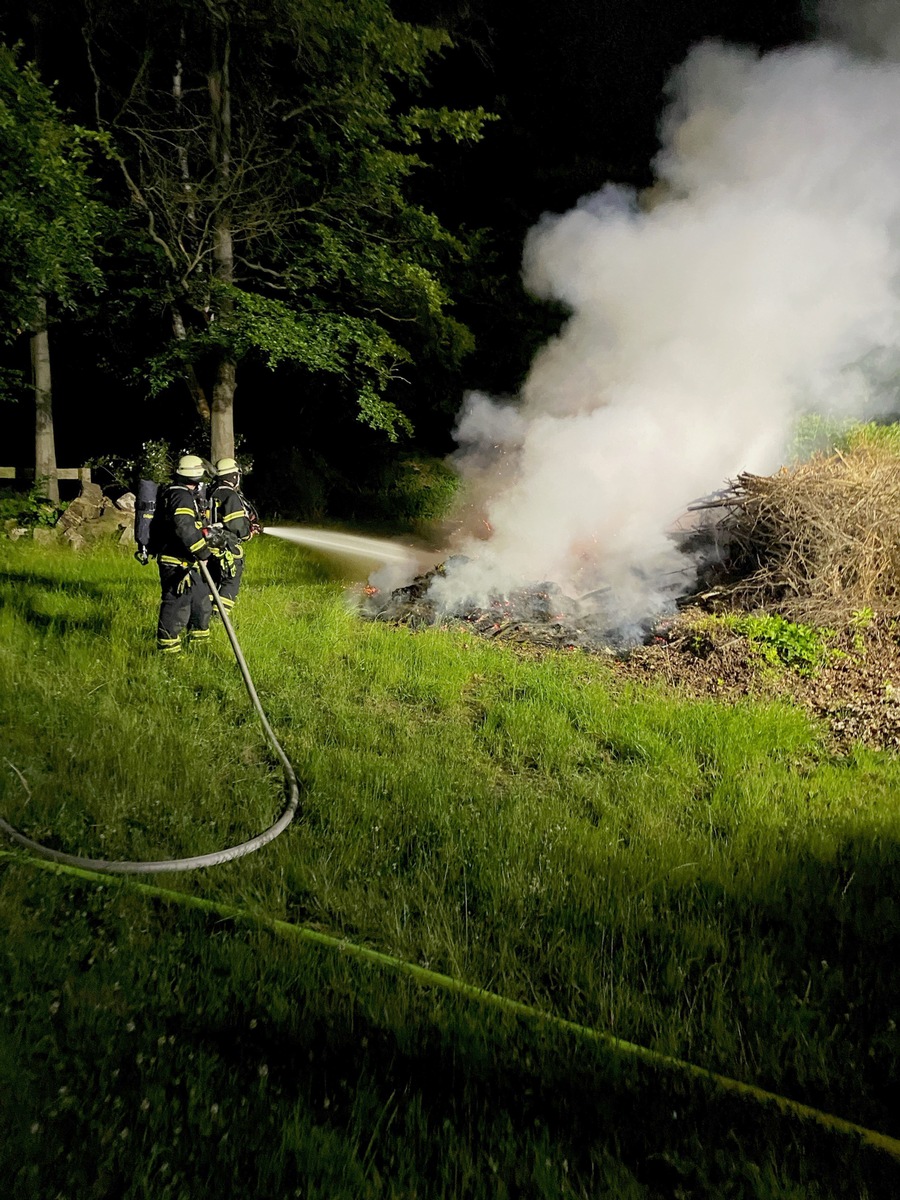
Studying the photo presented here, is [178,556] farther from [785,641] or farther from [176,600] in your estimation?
[785,641]

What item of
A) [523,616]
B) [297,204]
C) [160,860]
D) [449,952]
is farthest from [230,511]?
[297,204]

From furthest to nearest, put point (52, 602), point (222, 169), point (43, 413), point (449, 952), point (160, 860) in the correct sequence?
point (43, 413)
point (222, 169)
point (52, 602)
point (160, 860)
point (449, 952)

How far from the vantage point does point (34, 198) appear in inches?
369

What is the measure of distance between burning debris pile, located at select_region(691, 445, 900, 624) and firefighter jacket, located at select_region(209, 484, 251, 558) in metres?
4.81

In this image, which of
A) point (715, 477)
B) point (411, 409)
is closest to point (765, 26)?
point (715, 477)

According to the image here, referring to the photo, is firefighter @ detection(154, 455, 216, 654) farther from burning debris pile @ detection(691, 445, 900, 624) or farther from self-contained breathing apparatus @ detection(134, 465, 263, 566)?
burning debris pile @ detection(691, 445, 900, 624)

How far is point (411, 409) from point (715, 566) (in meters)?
11.8

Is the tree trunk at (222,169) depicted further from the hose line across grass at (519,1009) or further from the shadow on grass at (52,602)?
the hose line across grass at (519,1009)

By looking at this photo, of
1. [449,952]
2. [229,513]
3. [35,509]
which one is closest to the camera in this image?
[449,952]

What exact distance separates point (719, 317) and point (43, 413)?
11.5m

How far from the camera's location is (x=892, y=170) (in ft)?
28.1

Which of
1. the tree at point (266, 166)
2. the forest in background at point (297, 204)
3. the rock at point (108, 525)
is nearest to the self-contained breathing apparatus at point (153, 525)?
the forest in background at point (297, 204)

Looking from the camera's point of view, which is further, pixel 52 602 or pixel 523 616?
pixel 523 616

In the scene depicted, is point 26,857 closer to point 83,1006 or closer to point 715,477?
point 83,1006
